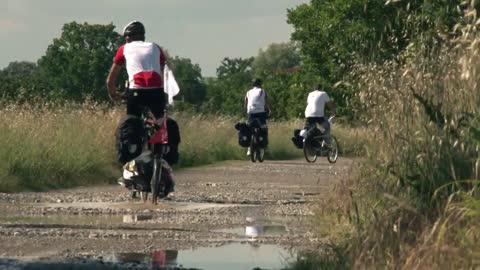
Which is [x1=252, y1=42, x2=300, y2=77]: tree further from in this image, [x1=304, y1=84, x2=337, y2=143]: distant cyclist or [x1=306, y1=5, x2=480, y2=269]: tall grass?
[x1=306, y1=5, x2=480, y2=269]: tall grass

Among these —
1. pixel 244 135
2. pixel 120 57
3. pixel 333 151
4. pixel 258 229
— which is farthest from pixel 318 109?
pixel 258 229

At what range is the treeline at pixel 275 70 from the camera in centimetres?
1182

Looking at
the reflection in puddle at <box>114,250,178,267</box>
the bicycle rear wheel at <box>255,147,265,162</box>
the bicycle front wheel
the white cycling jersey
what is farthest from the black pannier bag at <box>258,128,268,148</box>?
the reflection in puddle at <box>114,250,178,267</box>

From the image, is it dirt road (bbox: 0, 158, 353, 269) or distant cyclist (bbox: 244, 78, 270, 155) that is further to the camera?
distant cyclist (bbox: 244, 78, 270, 155)

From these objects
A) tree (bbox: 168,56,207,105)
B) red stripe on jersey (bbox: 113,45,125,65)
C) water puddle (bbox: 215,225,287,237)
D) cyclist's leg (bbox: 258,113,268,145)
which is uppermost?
tree (bbox: 168,56,207,105)

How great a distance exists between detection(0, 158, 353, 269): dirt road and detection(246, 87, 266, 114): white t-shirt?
33.1 feet

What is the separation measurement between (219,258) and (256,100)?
2010 centimetres

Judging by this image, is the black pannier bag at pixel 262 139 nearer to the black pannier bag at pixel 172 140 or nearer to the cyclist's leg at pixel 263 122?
the cyclist's leg at pixel 263 122

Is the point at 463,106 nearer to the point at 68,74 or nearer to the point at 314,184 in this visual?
the point at 314,184

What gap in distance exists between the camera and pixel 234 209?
1530cm

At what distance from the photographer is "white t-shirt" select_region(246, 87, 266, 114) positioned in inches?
1203

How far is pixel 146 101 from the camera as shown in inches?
607

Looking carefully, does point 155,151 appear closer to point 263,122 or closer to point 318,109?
point 318,109

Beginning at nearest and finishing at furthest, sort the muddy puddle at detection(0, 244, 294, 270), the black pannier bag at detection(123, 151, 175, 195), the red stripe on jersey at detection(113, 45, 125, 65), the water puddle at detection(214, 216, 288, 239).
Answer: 1. the muddy puddle at detection(0, 244, 294, 270)
2. the water puddle at detection(214, 216, 288, 239)
3. the black pannier bag at detection(123, 151, 175, 195)
4. the red stripe on jersey at detection(113, 45, 125, 65)
